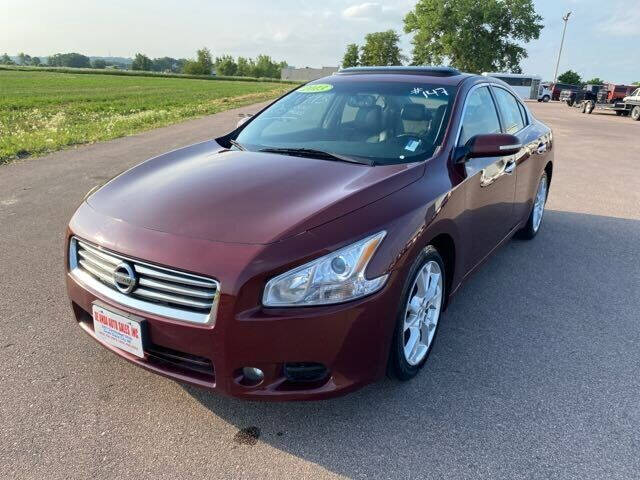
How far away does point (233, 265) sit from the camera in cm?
207

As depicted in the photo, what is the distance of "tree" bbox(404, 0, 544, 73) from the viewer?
189 ft

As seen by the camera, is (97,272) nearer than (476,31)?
Yes

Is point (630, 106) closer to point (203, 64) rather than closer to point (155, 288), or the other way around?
point (155, 288)

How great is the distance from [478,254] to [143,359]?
7.45 feet

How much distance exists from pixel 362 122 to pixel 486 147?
2.80 ft

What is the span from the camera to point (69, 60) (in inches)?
6024

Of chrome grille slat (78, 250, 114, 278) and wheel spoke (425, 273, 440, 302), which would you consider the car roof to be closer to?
wheel spoke (425, 273, 440, 302)

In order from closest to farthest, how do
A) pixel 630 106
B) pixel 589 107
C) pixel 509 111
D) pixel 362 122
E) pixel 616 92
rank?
pixel 362 122 < pixel 509 111 < pixel 630 106 < pixel 589 107 < pixel 616 92

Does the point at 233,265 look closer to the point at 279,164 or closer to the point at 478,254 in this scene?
the point at 279,164

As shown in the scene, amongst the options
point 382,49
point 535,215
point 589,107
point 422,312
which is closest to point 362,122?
point 422,312

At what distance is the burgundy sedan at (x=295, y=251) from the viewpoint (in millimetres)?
2098

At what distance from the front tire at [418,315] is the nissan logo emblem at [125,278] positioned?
120 cm

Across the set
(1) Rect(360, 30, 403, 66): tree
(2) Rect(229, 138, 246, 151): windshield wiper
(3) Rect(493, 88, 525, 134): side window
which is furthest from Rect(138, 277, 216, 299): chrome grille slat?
(1) Rect(360, 30, 403, 66): tree

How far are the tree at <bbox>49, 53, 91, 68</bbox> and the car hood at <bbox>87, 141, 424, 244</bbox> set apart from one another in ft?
557
